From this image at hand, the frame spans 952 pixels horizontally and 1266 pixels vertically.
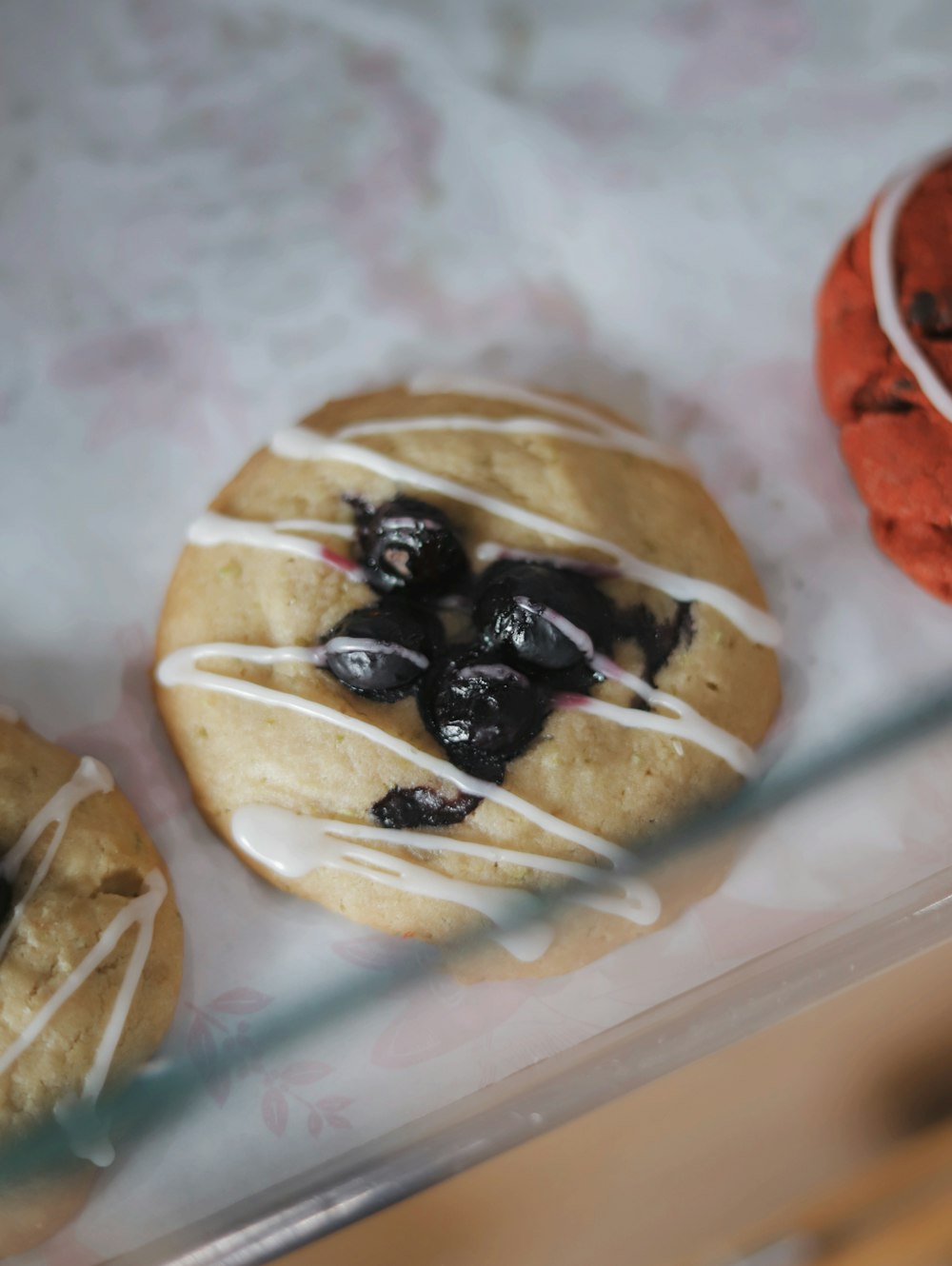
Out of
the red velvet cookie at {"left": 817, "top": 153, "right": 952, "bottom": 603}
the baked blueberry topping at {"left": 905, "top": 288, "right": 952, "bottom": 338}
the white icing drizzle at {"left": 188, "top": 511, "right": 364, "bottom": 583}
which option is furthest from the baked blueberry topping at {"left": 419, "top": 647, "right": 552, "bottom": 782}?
the baked blueberry topping at {"left": 905, "top": 288, "right": 952, "bottom": 338}

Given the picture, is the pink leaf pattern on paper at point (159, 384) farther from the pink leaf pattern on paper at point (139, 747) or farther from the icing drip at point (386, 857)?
the icing drip at point (386, 857)

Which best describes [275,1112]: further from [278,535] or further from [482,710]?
[278,535]

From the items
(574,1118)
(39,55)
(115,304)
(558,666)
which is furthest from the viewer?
(39,55)

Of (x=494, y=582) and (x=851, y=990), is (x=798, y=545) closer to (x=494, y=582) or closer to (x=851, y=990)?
(x=494, y=582)

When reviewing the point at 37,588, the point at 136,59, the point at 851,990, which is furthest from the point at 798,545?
the point at 136,59

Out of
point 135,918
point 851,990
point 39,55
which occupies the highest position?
point 39,55

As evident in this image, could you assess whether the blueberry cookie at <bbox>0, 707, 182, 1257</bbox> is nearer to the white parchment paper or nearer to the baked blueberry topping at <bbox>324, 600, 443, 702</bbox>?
the white parchment paper
